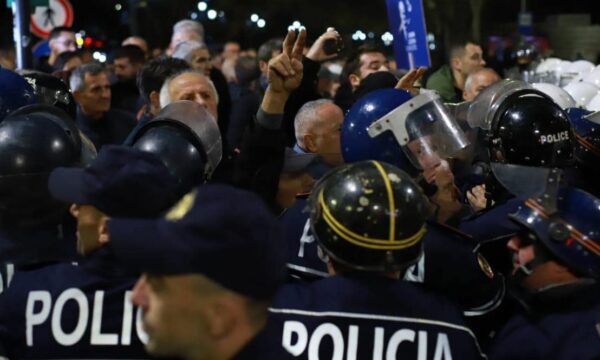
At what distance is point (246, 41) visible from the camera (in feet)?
108

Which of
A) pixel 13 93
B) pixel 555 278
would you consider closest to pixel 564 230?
pixel 555 278

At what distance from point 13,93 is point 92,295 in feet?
7.89

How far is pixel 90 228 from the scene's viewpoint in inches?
138

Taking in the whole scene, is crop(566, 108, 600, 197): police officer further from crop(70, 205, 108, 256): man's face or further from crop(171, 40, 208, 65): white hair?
crop(171, 40, 208, 65): white hair

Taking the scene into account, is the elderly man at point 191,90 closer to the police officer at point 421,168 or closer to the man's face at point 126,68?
A: the police officer at point 421,168

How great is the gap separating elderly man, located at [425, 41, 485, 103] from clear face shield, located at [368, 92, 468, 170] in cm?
509

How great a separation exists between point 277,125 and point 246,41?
28.9 m

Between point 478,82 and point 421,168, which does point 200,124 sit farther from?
point 478,82

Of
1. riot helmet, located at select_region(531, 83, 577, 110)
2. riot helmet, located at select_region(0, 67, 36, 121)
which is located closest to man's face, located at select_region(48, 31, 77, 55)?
riot helmet, located at select_region(0, 67, 36, 121)

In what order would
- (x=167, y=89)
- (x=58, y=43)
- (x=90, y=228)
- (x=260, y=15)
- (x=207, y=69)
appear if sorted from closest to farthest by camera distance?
(x=90, y=228)
(x=167, y=89)
(x=207, y=69)
(x=58, y=43)
(x=260, y=15)

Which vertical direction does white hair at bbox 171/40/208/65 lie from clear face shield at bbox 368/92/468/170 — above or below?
below

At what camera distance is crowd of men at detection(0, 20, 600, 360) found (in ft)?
7.61

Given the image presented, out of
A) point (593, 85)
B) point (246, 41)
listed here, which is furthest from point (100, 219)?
point (246, 41)

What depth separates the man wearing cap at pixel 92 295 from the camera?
327 centimetres
